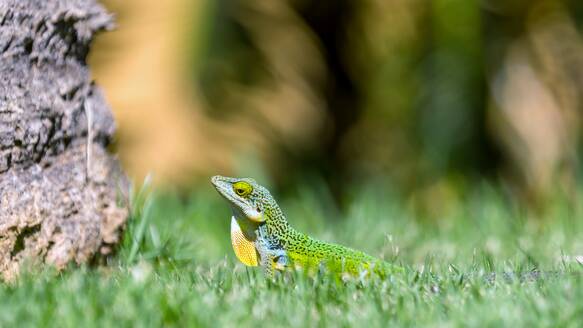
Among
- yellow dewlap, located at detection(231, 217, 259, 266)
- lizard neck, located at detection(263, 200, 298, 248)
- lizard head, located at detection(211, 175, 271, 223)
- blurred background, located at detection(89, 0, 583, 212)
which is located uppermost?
lizard head, located at detection(211, 175, 271, 223)

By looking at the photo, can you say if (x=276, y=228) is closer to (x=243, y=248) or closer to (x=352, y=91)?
(x=243, y=248)

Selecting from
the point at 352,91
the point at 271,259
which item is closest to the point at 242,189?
the point at 271,259

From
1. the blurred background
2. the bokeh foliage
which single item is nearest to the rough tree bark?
the blurred background

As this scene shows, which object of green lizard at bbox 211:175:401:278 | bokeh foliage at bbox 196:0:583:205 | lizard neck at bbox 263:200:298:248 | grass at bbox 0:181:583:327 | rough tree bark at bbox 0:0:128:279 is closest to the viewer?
Result: grass at bbox 0:181:583:327

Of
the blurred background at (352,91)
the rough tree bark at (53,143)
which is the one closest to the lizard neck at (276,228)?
the rough tree bark at (53,143)

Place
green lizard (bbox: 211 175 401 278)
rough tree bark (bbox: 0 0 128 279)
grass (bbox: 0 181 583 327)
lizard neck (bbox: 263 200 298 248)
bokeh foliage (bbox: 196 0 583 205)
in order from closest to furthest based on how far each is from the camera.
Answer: grass (bbox: 0 181 583 327)
rough tree bark (bbox: 0 0 128 279)
green lizard (bbox: 211 175 401 278)
lizard neck (bbox: 263 200 298 248)
bokeh foliage (bbox: 196 0 583 205)

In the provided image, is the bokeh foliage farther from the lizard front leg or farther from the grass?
the lizard front leg

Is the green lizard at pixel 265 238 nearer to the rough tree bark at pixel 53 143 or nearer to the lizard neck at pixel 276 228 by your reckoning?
the lizard neck at pixel 276 228
